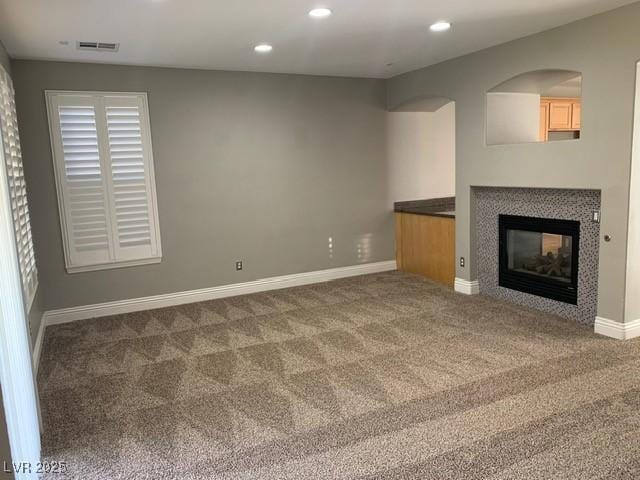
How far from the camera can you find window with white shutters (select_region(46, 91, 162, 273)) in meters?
4.68

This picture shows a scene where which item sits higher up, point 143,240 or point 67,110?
point 67,110

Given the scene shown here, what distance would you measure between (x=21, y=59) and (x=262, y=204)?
8.98 feet

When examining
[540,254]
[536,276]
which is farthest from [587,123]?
[536,276]

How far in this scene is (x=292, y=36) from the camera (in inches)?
159

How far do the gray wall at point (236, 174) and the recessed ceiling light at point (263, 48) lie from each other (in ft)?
3.17

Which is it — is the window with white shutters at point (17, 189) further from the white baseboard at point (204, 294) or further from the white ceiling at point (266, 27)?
the white baseboard at point (204, 294)

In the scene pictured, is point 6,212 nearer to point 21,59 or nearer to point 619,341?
point 21,59

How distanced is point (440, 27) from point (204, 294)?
144 inches

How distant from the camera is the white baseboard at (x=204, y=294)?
4.91 metres

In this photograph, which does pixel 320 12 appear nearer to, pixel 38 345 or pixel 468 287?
pixel 468 287

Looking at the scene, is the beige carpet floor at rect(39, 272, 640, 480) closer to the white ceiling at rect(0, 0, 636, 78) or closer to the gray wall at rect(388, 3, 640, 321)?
the gray wall at rect(388, 3, 640, 321)

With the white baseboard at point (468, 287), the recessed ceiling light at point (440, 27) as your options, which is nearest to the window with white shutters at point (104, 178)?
the recessed ceiling light at point (440, 27)

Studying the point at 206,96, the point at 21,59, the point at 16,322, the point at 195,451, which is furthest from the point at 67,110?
the point at 195,451

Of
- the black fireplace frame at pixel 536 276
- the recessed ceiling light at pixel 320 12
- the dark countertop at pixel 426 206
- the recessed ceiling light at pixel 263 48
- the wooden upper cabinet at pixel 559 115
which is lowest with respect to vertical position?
the black fireplace frame at pixel 536 276
